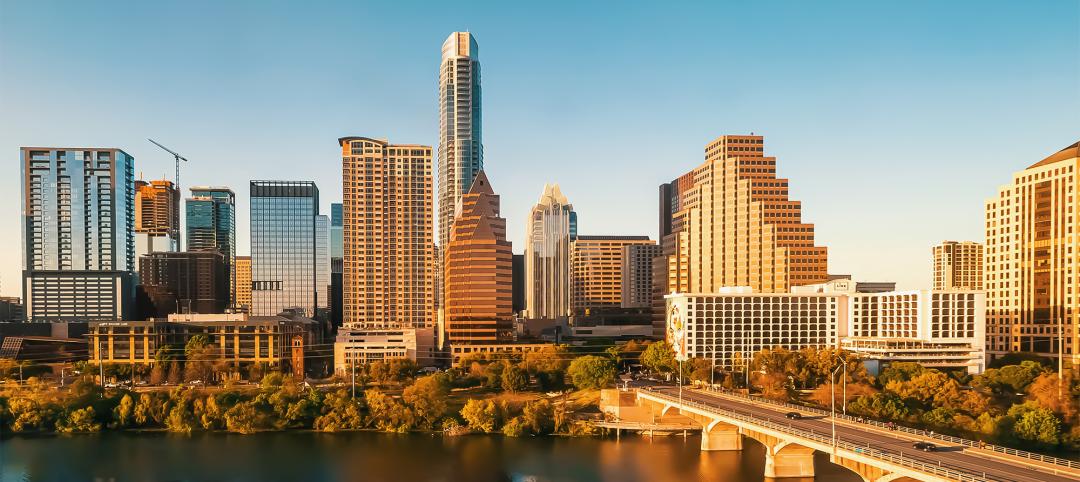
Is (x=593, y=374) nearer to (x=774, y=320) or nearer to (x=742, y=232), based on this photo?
(x=774, y=320)

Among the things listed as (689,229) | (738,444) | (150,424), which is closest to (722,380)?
(738,444)

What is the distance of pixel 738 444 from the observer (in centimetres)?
7856

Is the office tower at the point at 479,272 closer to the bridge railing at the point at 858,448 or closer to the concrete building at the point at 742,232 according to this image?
the concrete building at the point at 742,232

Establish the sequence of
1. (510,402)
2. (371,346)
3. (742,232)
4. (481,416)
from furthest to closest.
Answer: (371,346) → (742,232) → (510,402) → (481,416)

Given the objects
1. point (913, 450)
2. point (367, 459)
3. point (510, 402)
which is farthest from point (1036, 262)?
point (367, 459)

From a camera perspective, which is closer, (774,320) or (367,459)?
(367,459)

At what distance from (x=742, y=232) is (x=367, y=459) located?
86371 mm

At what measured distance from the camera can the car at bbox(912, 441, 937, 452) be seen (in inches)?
2132

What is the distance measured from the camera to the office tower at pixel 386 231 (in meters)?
172

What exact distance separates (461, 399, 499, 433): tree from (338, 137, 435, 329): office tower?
284 ft

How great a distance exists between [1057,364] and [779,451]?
69.6m

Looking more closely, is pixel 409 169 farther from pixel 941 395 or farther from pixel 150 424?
pixel 941 395

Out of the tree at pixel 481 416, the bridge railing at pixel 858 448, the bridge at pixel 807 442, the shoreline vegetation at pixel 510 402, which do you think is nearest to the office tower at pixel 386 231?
the shoreline vegetation at pixel 510 402

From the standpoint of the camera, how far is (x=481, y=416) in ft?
292
